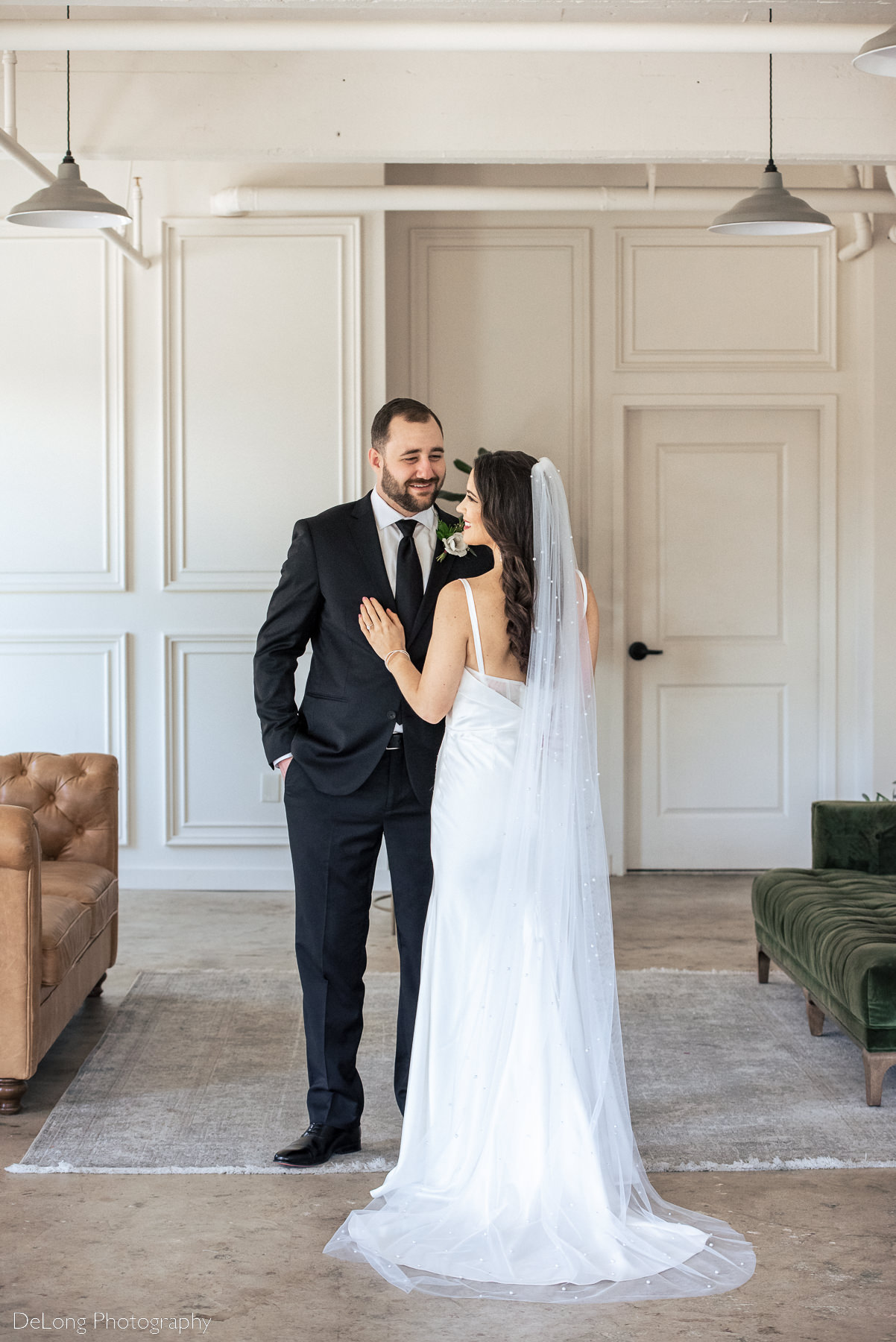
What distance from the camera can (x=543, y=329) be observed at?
6652mm

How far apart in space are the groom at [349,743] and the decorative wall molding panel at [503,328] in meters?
3.65

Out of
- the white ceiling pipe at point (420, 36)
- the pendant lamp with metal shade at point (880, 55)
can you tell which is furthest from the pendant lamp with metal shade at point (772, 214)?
the pendant lamp with metal shade at point (880, 55)

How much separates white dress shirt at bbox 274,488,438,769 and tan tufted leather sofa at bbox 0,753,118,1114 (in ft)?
2.70

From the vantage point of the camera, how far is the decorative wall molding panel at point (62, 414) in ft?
20.0

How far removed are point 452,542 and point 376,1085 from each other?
5.30 ft

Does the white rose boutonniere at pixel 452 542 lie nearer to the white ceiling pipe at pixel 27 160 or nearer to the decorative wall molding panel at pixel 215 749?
the decorative wall molding panel at pixel 215 749

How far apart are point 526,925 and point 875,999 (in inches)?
49.5

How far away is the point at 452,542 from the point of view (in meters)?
3.28

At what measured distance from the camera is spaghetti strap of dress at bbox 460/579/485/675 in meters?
2.76

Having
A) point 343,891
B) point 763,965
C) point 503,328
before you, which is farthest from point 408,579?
point 503,328

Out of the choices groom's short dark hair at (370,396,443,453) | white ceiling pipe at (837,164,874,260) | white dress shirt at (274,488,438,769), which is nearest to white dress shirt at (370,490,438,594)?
white dress shirt at (274,488,438,769)

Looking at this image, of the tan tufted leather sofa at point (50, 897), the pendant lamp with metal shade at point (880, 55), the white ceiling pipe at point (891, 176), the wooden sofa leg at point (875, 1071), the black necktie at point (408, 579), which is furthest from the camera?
the white ceiling pipe at point (891, 176)

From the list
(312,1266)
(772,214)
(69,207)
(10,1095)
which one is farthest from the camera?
(772,214)

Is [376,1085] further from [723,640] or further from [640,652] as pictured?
[723,640]
